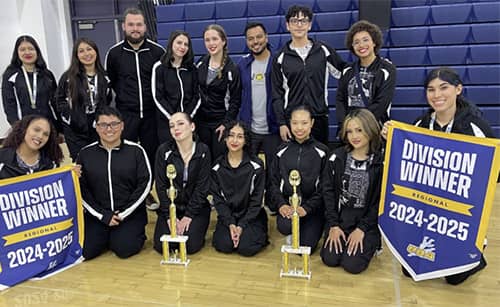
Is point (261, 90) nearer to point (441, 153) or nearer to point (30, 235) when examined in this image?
point (441, 153)

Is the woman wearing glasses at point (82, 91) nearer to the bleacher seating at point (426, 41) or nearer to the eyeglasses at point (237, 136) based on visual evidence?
the eyeglasses at point (237, 136)

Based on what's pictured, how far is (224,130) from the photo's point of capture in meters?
3.22

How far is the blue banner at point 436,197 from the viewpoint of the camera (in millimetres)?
2295

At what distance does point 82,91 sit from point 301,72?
1624 mm

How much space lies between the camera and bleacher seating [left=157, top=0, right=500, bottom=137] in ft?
18.7

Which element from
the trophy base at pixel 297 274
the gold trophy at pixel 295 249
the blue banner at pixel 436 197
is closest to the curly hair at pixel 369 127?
the blue banner at pixel 436 197

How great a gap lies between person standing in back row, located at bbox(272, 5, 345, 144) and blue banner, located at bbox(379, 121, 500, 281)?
82cm

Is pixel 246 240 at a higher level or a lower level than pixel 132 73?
lower

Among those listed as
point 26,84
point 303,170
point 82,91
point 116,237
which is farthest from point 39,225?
point 303,170

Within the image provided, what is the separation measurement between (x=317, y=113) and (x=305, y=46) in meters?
0.50

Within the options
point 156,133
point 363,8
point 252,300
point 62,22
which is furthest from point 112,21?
point 252,300

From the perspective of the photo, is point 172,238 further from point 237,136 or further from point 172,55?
point 172,55

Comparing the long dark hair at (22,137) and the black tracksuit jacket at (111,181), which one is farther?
the black tracksuit jacket at (111,181)

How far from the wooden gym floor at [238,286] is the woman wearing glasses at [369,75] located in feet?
3.40
